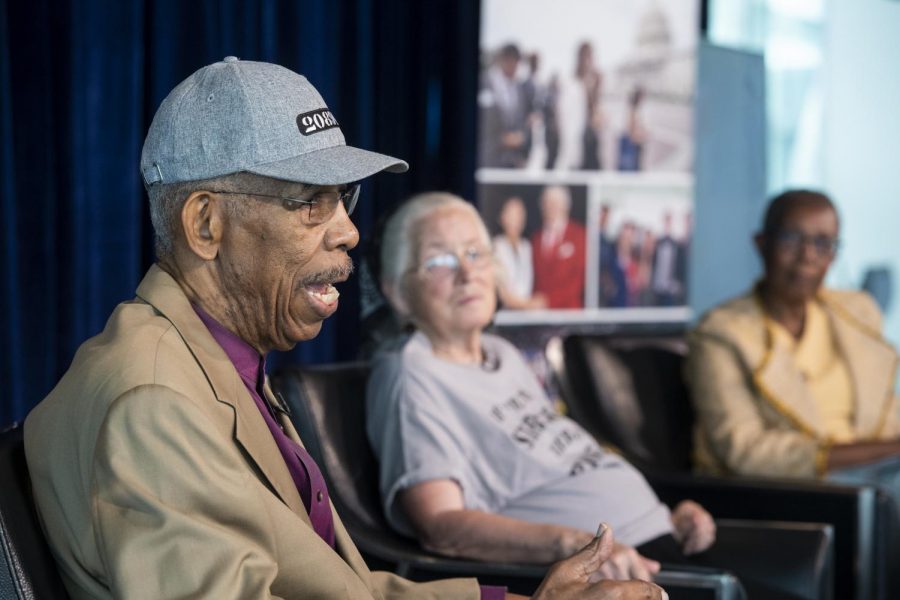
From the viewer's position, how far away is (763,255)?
3580mm

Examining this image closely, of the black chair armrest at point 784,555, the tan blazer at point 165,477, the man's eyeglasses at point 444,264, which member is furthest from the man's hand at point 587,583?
the black chair armrest at point 784,555

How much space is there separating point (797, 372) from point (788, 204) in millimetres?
502

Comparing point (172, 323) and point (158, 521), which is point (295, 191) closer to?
point (172, 323)

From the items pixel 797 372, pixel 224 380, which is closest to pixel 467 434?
pixel 224 380

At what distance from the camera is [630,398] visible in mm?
3400

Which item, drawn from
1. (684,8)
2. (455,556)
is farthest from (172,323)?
(684,8)

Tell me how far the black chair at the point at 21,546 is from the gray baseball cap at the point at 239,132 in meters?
0.40

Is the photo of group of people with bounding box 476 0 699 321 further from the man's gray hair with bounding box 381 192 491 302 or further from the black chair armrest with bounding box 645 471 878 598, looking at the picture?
the man's gray hair with bounding box 381 192 491 302

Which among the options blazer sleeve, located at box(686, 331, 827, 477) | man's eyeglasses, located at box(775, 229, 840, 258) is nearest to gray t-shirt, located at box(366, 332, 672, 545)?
blazer sleeve, located at box(686, 331, 827, 477)

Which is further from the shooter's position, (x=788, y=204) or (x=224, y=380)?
(x=788, y=204)

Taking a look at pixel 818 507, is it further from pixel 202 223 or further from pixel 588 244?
pixel 202 223

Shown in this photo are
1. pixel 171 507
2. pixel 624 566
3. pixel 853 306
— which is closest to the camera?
pixel 171 507

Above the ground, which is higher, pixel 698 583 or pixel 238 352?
pixel 238 352

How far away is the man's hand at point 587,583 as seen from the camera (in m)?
1.58
